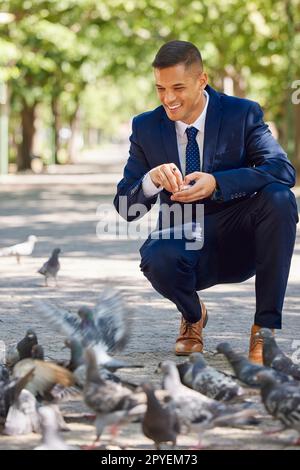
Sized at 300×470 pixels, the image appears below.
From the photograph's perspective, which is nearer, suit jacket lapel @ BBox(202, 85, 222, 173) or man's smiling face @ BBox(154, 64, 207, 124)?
man's smiling face @ BBox(154, 64, 207, 124)

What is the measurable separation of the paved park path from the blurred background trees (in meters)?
13.3

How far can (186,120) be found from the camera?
23.3 feet

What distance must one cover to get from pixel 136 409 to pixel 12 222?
48.2 ft

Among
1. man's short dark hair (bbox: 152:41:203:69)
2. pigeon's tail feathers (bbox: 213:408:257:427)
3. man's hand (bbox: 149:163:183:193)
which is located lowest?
pigeon's tail feathers (bbox: 213:408:257:427)

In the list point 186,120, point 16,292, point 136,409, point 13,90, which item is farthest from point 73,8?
point 136,409

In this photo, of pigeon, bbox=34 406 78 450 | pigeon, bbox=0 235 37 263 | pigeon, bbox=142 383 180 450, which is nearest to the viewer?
pigeon, bbox=34 406 78 450

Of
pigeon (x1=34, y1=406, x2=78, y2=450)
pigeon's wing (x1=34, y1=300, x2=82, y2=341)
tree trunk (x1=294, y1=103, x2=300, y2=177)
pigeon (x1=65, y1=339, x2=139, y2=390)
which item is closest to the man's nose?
pigeon's wing (x1=34, y1=300, x2=82, y2=341)

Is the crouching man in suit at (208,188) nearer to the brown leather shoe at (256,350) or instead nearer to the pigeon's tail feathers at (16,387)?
the brown leather shoe at (256,350)

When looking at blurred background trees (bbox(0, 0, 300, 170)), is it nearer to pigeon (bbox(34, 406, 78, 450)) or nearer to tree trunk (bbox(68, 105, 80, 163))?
tree trunk (bbox(68, 105, 80, 163))

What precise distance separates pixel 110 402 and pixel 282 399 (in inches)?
28.2

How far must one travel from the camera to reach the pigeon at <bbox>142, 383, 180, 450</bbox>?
15.4 feet

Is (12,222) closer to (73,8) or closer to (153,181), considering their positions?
(153,181)

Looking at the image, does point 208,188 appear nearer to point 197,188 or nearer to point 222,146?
point 197,188

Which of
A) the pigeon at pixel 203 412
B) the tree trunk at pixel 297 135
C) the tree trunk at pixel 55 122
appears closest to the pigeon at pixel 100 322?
the pigeon at pixel 203 412
